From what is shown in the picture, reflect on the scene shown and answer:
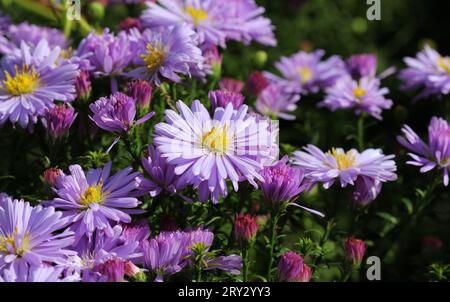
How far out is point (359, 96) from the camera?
2506mm

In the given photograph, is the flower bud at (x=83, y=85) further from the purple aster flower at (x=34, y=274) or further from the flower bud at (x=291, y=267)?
the flower bud at (x=291, y=267)

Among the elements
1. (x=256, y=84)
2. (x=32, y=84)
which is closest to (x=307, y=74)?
(x=256, y=84)

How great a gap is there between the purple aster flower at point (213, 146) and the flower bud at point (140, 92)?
0.35ft

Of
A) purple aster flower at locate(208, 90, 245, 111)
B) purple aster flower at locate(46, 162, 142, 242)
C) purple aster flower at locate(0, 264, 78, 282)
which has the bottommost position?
purple aster flower at locate(0, 264, 78, 282)

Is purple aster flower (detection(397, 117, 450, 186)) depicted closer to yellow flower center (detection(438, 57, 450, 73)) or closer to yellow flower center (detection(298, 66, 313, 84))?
yellow flower center (detection(438, 57, 450, 73))

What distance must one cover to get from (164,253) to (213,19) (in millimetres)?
1006

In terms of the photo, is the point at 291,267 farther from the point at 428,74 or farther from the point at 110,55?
the point at 428,74

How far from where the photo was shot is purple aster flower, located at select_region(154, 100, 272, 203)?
1.76m

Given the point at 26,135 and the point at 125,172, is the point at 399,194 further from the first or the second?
the point at 26,135

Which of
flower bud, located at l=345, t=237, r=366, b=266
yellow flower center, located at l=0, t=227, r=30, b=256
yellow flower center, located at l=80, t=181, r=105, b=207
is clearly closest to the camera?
yellow flower center, located at l=0, t=227, r=30, b=256

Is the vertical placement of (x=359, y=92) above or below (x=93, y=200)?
above

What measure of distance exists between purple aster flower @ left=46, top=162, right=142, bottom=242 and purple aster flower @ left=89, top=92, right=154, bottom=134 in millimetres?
126

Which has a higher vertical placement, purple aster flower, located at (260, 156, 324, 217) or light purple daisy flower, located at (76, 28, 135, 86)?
light purple daisy flower, located at (76, 28, 135, 86)

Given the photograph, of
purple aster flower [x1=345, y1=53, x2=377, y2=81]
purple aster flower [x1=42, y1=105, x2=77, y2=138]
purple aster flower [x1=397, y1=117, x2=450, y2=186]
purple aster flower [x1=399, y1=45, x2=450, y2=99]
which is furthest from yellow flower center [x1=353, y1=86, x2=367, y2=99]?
purple aster flower [x1=42, y1=105, x2=77, y2=138]
